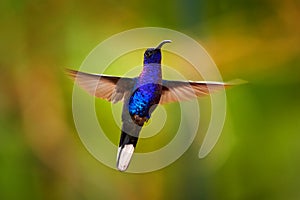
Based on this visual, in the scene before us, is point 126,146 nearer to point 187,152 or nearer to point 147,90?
point 147,90

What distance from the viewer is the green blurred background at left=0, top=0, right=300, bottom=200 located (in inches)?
36.8

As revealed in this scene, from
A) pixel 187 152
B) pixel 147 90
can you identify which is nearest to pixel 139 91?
pixel 147 90

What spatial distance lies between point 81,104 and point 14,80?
0.12 meters

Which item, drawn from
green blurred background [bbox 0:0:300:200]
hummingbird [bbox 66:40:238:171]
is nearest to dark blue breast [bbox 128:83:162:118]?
hummingbird [bbox 66:40:238:171]

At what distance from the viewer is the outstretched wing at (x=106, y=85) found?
72cm

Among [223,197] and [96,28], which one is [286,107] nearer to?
[223,197]

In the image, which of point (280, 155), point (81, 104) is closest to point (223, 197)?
point (280, 155)

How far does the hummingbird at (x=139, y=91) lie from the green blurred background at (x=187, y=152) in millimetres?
182

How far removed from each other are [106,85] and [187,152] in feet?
0.78

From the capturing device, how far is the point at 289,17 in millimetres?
958

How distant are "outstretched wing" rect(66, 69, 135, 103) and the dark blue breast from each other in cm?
1

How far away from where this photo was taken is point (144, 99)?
0.71 m

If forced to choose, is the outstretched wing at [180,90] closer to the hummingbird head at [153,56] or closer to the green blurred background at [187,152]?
the hummingbird head at [153,56]

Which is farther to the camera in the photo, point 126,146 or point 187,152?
point 187,152
